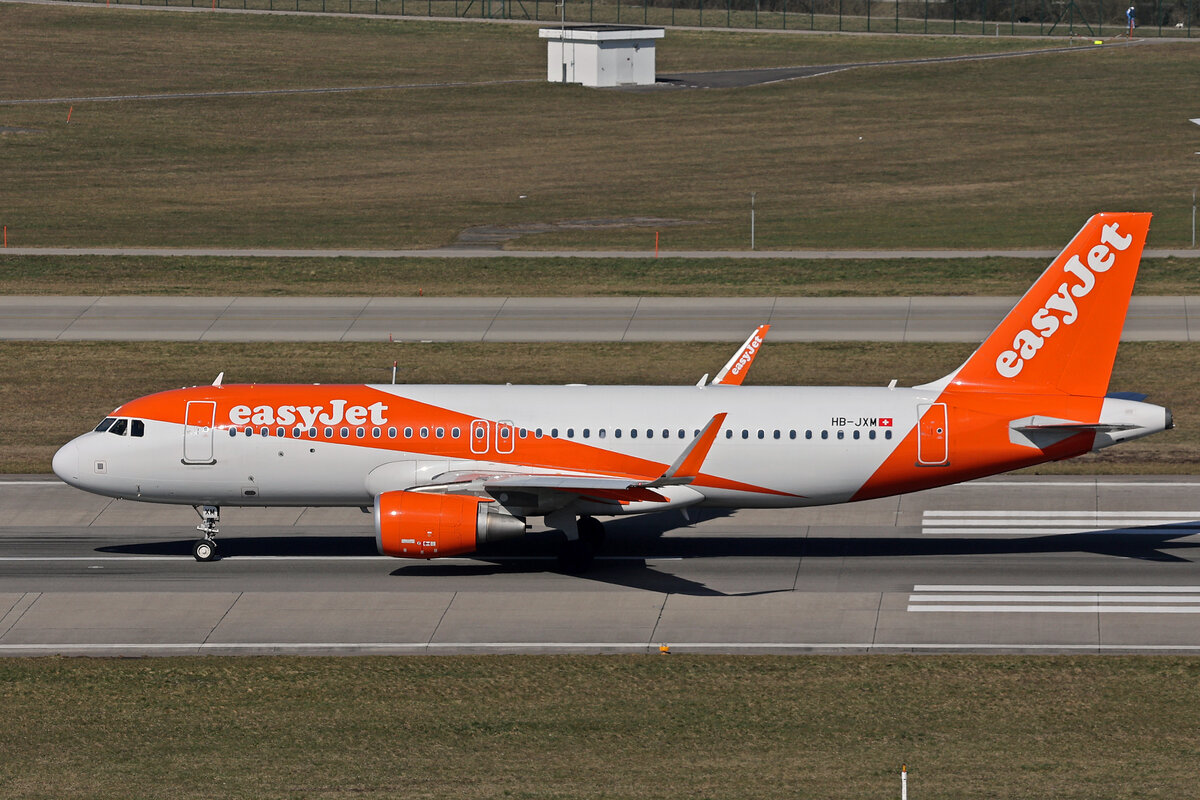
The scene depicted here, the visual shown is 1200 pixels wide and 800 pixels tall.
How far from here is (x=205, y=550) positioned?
37312 millimetres

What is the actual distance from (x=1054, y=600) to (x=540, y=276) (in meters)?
39.9

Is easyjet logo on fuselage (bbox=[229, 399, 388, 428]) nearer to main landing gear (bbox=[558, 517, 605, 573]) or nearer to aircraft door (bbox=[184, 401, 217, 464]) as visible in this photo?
aircraft door (bbox=[184, 401, 217, 464])

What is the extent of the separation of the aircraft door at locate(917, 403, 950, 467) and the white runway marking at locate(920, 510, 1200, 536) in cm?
451

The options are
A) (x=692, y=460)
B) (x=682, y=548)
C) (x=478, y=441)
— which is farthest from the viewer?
(x=682, y=548)

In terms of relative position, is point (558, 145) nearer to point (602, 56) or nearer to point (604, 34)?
point (604, 34)

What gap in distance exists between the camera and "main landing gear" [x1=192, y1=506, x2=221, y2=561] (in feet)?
123

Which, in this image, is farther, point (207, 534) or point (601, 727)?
point (207, 534)

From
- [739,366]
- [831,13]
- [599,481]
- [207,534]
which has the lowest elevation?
[207,534]

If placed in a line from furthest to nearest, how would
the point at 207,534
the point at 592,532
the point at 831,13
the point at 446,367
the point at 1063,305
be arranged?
the point at 831,13 < the point at 446,367 < the point at 207,534 < the point at 592,532 < the point at 1063,305

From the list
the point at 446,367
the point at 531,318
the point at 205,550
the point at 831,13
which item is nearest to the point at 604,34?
the point at 831,13

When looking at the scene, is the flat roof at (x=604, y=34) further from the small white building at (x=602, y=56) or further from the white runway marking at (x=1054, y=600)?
the white runway marking at (x=1054, y=600)

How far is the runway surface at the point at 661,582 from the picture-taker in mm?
31922

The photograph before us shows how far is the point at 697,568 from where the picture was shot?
3688 centimetres

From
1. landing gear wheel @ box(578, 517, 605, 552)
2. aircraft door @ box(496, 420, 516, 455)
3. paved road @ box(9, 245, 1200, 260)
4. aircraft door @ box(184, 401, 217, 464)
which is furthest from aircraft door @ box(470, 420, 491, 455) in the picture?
paved road @ box(9, 245, 1200, 260)
